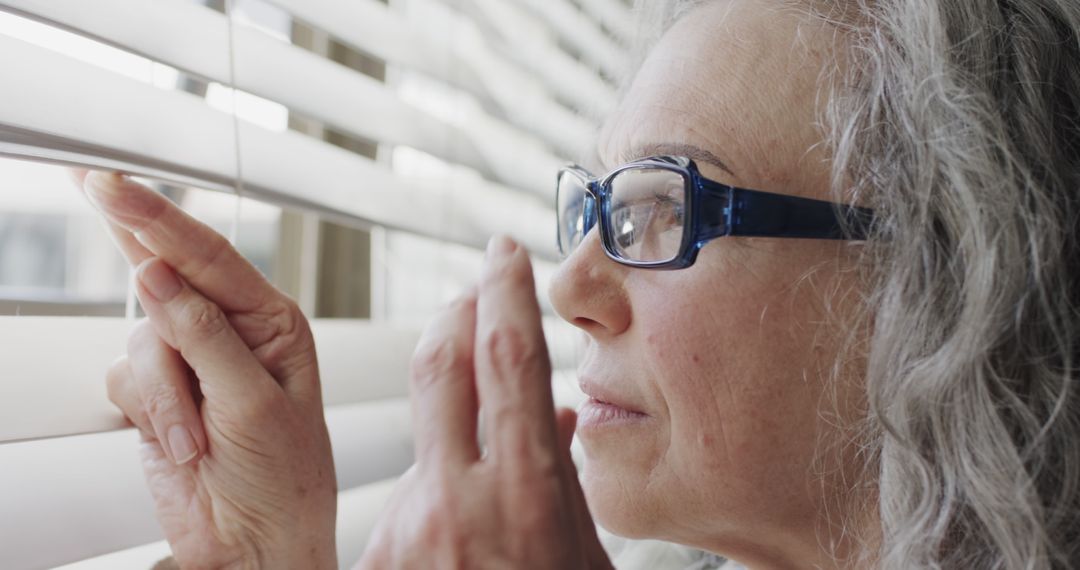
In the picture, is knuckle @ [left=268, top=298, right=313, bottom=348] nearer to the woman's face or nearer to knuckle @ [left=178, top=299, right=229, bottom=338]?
knuckle @ [left=178, top=299, right=229, bottom=338]

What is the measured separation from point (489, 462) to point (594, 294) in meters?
0.45

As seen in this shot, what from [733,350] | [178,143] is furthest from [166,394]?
[733,350]

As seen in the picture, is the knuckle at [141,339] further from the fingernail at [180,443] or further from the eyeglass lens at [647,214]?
the eyeglass lens at [647,214]

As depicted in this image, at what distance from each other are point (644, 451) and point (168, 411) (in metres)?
0.51

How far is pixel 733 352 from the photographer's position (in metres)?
0.97

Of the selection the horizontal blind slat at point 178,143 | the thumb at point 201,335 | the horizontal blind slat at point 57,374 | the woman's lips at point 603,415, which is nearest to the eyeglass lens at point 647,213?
the woman's lips at point 603,415

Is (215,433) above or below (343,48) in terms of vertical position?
below

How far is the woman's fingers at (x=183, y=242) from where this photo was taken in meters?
0.74

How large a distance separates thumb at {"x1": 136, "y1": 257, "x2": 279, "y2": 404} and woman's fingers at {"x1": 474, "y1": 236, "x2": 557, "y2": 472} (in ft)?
1.03

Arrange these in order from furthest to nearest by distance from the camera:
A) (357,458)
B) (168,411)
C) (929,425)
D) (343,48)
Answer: (343,48)
(357,458)
(929,425)
(168,411)

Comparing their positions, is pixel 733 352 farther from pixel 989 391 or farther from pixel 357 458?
pixel 357 458

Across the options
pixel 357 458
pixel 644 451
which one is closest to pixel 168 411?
pixel 357 458

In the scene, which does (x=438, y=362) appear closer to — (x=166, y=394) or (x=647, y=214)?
(x=166, y=394)

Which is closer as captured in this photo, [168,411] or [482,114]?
[168,411]
